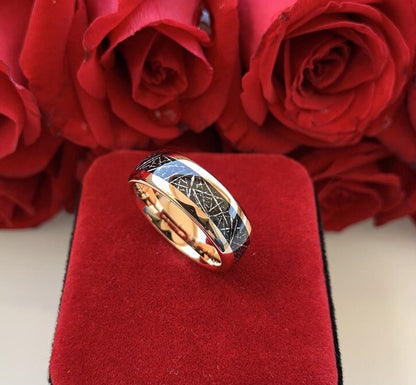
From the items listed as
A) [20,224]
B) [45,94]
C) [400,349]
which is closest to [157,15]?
[45,94]

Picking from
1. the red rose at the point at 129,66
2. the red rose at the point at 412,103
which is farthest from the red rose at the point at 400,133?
the red rose at the point at 129,66

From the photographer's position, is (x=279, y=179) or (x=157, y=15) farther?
(x=279, y=179)

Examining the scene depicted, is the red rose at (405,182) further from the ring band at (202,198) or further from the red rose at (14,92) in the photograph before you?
the red rose at (14,92)

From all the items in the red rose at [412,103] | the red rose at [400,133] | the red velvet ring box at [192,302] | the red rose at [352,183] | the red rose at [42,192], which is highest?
the red rose at [412,103]

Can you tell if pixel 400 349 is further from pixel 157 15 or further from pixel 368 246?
pixel 157 15

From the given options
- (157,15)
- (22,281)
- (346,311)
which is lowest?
(22,281)

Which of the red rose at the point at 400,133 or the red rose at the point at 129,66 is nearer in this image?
the red rose at the point at 129,66

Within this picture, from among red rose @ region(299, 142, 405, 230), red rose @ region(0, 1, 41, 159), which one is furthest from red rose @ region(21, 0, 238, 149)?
red rose @ region(299, 142, 405, 230)
